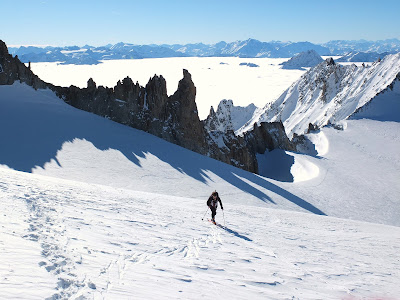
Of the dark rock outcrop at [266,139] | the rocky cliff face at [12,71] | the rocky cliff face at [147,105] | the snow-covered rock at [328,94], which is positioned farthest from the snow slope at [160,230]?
the snow-covered rock at [328,94]

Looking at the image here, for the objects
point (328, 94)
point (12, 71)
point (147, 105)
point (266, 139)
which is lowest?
point (266, 139)

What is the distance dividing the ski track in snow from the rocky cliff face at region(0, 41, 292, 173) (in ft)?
82.2

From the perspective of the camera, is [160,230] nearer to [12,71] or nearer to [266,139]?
[12,71]

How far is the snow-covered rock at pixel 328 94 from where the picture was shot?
86188mm

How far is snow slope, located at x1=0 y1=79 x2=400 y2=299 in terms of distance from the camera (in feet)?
24.4

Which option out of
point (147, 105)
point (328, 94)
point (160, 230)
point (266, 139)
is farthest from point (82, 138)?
point (328, 94)

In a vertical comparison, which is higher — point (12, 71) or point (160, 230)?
point (12, 71)

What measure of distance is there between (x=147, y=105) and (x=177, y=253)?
34.8 metres

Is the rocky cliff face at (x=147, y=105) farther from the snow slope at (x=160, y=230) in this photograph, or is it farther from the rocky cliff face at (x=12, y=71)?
the snow slope at (x=160, y=230)

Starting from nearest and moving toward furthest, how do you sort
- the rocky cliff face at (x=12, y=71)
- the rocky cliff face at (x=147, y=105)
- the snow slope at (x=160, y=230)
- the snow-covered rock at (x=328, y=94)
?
the snow slope at (x=160, y=230), the rocky cliff face at (x=12, y=71), the rocky cliff face at (x=147, y=105), the snow-covered rock at (x=328, y=94)

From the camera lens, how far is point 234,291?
7.73 meters

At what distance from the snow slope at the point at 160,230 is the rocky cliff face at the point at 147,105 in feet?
24.3

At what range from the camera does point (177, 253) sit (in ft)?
32.4

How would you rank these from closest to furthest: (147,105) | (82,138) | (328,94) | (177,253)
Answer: (177,253) → (82,138) → (147,105) → (328,94)
